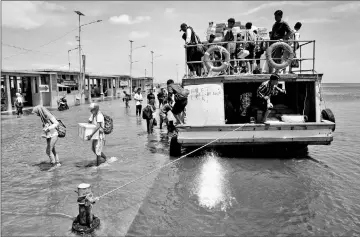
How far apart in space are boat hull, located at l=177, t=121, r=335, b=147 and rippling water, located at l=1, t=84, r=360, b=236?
59cm

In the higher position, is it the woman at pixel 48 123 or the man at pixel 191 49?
the man at pixel 191 49

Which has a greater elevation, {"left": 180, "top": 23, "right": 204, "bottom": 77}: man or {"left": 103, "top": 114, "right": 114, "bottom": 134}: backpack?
{"left": 180, "top": 23, "right": 204, "bottom": 77}: man

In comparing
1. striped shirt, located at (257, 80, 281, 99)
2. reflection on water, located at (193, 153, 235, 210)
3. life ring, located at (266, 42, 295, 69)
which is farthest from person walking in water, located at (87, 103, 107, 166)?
life ring, located at (266, 42, 295, 69)

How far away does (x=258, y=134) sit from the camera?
766 cm

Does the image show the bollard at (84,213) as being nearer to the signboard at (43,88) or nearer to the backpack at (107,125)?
the backpack at (107,125)

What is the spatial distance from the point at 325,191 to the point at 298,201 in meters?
0.88

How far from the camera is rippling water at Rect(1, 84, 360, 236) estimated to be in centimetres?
430

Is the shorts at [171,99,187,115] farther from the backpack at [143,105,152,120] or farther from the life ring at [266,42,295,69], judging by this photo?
the backpack at [143,105,152,120]

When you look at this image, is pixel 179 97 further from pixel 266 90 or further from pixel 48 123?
pixel 48 123

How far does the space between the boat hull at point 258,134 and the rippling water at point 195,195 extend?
0.59m

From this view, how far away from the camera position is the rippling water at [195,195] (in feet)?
14.1

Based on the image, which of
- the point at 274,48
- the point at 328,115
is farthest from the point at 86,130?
the point at 328,115

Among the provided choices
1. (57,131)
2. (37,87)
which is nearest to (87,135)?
(57,131)

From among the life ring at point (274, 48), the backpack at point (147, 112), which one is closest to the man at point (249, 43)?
the life ring at point (274, 48)
